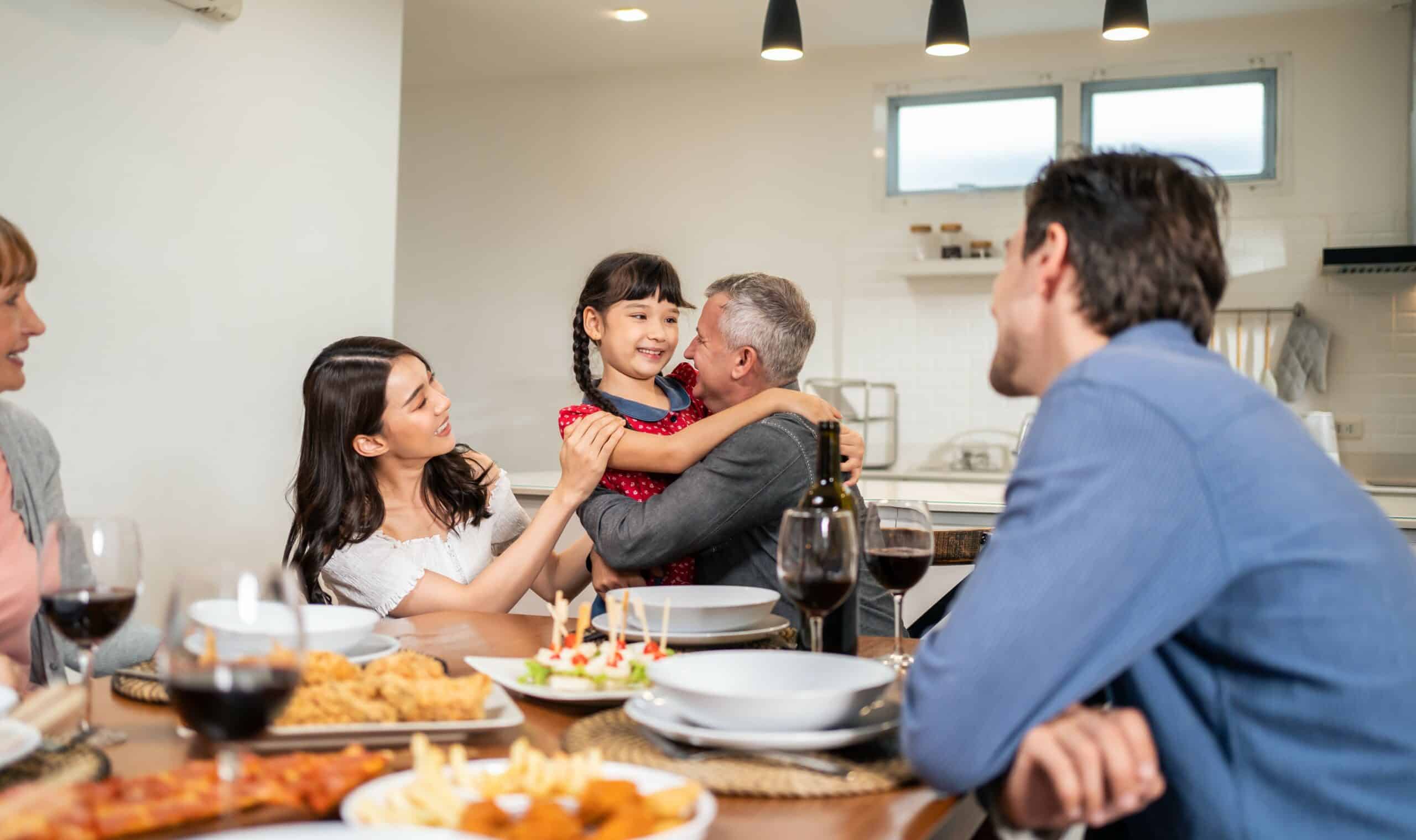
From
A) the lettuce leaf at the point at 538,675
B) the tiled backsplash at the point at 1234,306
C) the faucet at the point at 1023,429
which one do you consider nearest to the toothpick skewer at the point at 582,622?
the lettuce leaf at the point at 538,675

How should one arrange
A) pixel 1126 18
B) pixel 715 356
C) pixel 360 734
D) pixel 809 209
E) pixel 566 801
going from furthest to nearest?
pixel 809 209 < pixel 1126 18 < pixel 715 356 < pixel 360 734 < pixel 566 801

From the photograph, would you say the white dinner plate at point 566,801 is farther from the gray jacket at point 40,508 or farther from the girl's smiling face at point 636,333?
the girl's smiling face at point 636,333

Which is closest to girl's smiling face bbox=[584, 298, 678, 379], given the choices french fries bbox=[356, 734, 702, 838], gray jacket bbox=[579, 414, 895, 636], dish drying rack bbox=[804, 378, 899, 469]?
gray jacket bbox=[579, 414, 895, 636]

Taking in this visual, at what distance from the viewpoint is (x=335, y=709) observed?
1.07 m

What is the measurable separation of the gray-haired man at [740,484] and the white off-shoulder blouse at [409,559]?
0.30 meters

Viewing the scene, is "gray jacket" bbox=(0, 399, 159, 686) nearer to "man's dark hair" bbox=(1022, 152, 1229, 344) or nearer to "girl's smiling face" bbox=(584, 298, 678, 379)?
A: "girl's smiling face" bbox=(584, 298, 678, 379)

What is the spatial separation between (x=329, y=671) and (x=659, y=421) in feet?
4.25

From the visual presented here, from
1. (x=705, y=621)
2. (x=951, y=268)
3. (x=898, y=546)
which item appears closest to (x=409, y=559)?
(x=705, y=621)

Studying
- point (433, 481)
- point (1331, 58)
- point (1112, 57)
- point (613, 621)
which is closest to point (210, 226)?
point (433, 481)

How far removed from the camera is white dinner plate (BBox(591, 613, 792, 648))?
1.51 metres

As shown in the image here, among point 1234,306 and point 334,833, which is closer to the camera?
point 334,833

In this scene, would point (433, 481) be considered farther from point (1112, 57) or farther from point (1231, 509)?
point (1112, 57)

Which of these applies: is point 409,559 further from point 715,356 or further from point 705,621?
point 705,621

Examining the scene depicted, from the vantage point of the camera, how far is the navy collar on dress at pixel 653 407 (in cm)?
237
